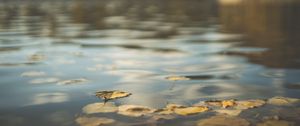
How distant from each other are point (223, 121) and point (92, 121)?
124 centimetres

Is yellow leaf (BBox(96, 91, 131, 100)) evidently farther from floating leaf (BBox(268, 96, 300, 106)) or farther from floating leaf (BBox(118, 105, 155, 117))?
floating leaf (BBox(268, 96, 300, 106))

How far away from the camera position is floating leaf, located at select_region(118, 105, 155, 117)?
4.20 meters

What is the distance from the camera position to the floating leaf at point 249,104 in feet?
14.5

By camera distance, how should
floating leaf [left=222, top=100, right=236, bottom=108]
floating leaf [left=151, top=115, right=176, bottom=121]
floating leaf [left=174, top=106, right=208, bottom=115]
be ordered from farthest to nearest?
floating leaf [left=222, top=100, right=236, bottom=108], floating leaf [left=174, top=106, right=208, bottom=115], floating leaf [left=151, top=115, right=176, bottom=121]

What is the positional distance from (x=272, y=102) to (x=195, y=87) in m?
1.19

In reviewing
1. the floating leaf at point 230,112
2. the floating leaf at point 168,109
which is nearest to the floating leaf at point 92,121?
the floating leaf at point 168,109

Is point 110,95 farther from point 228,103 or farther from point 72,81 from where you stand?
point 228,103

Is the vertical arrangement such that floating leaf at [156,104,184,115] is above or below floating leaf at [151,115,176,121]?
above

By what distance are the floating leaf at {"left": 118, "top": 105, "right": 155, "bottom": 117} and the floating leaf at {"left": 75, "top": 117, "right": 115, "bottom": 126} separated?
288 millimetres

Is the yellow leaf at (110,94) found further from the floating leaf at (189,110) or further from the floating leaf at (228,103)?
the floating leaf at (228,103)

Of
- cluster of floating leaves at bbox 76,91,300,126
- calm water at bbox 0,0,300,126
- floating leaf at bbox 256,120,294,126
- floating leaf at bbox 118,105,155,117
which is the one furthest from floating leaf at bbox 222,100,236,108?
floating leaf at bbox 118,105,155,117

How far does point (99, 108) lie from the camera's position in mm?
4371

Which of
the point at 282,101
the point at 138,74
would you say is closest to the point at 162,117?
the point at 282,101

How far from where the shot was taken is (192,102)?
4.74m
